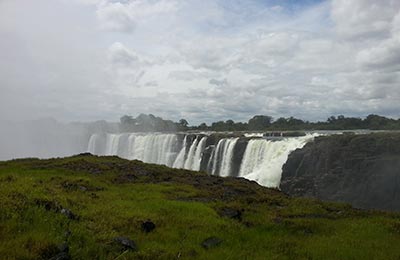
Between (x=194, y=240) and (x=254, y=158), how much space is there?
112 ft

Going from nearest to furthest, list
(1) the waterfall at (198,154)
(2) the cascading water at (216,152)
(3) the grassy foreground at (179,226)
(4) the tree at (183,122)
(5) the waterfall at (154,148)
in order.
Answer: (3) the grassy foreground at (179,226) < (2) the cascading water at (216,152) < (1) the waterfall at (198,154) < (5) the waterfall at (154,148) < (4) the tree at (183,122)

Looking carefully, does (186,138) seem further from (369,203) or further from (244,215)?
(244,215)

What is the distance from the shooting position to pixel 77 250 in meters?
9.15

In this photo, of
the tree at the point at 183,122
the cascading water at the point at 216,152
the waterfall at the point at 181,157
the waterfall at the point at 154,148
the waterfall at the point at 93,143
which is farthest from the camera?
the tree at the point at 183,122

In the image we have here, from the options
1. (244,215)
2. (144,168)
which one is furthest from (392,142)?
(244,215)

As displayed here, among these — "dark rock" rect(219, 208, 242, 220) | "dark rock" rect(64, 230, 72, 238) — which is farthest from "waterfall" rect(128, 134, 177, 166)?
"dark rock" rect(64, 230, 72, 238)

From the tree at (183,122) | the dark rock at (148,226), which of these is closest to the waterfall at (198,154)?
the dark rock at (148,226)

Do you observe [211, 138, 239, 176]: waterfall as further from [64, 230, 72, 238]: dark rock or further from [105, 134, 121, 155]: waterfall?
[64, 230, 72, 238]: dark rock

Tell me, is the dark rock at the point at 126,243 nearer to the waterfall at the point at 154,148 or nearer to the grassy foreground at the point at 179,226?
the grassy foreground at the point at 179,226

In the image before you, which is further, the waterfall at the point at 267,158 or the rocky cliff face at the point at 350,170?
the waterfall at the point at 267,158

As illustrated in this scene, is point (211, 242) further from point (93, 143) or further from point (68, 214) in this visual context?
point (93, 143)

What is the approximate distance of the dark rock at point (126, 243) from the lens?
33.2ft

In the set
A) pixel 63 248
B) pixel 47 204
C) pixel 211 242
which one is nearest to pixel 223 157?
pixel 211 242

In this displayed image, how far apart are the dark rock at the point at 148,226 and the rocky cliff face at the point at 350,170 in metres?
25.3
